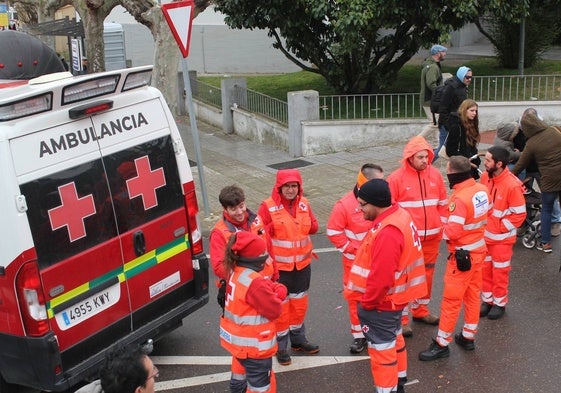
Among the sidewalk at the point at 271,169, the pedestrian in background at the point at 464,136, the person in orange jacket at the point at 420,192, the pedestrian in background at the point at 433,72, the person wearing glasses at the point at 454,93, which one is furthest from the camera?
the pedestrian in background at the point at 433,72

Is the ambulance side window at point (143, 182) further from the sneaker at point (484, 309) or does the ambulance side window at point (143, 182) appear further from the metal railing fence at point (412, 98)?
the metal railing fence at point (412, 98)

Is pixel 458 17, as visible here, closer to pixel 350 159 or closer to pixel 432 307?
pixel 350 159

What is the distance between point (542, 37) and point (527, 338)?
13.6m

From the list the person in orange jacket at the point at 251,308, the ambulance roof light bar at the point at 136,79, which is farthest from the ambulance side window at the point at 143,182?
the person in orange jacket at the point at 251,308

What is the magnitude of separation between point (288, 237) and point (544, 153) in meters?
3.48

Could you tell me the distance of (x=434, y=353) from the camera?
5.35 m

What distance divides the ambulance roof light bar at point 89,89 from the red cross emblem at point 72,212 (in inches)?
23.2

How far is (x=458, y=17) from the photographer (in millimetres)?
12273

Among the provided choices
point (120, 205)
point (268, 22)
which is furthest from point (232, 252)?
point (268, 22)

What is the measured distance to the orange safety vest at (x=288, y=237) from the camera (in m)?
5.28

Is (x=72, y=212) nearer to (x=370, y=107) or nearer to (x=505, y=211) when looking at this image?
(x=505, y=211)

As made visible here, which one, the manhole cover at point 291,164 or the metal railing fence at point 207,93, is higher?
the metal railing fence at point 207,93

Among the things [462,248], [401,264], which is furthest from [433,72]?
[401,264]

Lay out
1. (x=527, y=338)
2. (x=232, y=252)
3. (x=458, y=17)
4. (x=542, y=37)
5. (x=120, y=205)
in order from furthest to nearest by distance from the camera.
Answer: (x=542, y=37) < (x=458, y=17) < (x=527, y=338) < (x=120, y=205) < (x=232, y=252)
